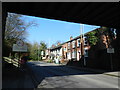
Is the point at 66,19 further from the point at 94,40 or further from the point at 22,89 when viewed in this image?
the point at 94,40

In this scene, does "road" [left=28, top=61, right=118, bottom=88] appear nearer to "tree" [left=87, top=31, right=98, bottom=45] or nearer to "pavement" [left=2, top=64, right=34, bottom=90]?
"pavement" [left=2, top=64, right=34, bottom=90]

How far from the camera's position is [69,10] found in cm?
1007

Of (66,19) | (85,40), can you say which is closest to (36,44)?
(85,40)

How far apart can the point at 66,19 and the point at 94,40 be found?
15.7 metres

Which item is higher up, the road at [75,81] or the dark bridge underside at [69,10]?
the dark bridge underside at [69,10]

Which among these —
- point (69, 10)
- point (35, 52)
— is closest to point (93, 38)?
point (69, 10)

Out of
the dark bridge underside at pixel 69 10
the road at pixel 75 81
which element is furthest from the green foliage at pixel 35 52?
the dark bridge underside at pixel 69 10

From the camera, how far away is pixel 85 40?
31578 mm

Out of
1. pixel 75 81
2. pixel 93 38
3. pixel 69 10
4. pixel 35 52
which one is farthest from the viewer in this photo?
pixel 35 52

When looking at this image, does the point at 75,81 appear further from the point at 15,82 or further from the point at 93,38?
the point at 93,38

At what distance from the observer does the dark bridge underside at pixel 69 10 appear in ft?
29.7

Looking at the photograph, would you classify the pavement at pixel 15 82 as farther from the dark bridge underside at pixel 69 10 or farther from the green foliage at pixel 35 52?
the green foliage at pixel 35 52

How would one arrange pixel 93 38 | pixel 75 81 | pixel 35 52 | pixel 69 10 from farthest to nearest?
1. pixel 35 52
2. pixel 93 38
3. pixel 75 81
4. pixel 69 10

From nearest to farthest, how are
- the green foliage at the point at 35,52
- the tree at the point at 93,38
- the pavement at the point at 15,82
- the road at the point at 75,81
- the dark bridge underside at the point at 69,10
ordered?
the pavement at the point at 15,82 → the dark bridge underside at the point at 69,10 → the road at the point at 75,81 → the tree at the point at 93,38 → the green foliage at the point at 35,52
